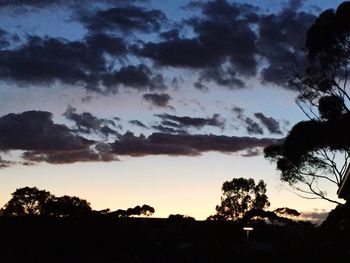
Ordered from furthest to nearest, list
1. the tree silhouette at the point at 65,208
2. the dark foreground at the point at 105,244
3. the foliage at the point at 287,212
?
the foliage at the point at 287,212 → the tree silhouette at the point at 65,208 → the dark foreground at the point at 105,244

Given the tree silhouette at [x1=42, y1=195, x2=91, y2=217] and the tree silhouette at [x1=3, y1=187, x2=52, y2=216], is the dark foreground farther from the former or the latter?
the tree silhouette at [x1=3, y1=187, x2=52, y2=216]

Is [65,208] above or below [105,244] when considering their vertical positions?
above

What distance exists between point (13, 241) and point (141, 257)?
6013 millimetres

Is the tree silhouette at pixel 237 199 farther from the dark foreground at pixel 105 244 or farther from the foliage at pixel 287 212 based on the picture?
the dark foreground at pixel 105 244

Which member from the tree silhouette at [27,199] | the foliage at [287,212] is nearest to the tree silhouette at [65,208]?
the tree silhouette at [27,199]

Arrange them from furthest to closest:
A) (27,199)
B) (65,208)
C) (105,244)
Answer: (27,199) → (65,208) → (105,244)

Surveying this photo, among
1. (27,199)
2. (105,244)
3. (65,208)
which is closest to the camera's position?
(105,244)

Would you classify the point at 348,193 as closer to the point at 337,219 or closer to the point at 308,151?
the point at 337,219

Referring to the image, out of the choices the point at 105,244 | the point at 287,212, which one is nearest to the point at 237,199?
the point at 287,212

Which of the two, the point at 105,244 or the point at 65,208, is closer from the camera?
the point at 105,244

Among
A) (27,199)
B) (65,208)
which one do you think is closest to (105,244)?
(65,208)

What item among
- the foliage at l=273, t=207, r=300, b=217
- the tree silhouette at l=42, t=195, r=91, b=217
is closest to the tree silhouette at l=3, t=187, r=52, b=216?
the tree silhouette at l=42, t=195, r=91, b=217

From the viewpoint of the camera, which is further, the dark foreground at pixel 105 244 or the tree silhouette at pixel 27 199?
the tree silhouette at pixel 27 199

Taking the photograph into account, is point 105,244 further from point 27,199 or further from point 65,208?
point 27,199
